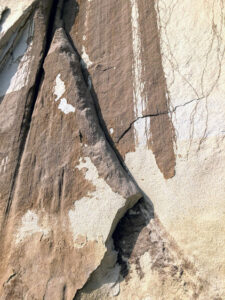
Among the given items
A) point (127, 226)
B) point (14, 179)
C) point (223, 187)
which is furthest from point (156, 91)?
point (14, 179)

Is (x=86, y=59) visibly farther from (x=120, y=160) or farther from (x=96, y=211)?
(x=96, y=211)

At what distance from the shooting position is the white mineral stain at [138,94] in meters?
2.07

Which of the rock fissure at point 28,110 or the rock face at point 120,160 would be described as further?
the rock fissure at point 28,110

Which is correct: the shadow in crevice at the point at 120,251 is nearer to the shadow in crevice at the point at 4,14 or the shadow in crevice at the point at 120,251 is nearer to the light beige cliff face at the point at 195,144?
the light beige cliff face at the point at 195,144

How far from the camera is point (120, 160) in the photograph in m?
2.08

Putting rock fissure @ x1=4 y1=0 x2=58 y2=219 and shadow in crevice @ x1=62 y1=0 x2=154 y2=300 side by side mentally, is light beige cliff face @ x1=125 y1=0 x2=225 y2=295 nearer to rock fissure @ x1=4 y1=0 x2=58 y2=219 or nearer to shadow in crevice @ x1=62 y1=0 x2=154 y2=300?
shadow in crevice @ x1=62 y1=0 x2=154 y2=300

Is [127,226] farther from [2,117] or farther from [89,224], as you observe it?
[2,117]

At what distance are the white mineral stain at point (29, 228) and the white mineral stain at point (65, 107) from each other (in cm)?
71

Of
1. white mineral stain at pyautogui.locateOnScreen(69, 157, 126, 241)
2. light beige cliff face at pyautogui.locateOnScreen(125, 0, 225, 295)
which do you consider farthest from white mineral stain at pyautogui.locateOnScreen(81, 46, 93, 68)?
white mineral stain at pyautogui.locateOnScreen(69, 157, 126, 241)

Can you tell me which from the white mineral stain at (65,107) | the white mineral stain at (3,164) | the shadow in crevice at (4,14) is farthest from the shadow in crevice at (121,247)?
the shadow in crevice at (4,14)

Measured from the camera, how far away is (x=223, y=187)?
69.4 inches

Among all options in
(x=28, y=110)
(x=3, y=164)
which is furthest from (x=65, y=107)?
(x=3, y=164)

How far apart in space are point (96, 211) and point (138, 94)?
82 centimetres

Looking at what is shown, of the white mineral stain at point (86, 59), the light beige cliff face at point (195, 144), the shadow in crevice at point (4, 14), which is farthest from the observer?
the shadow in crevice at point (4, 14)
